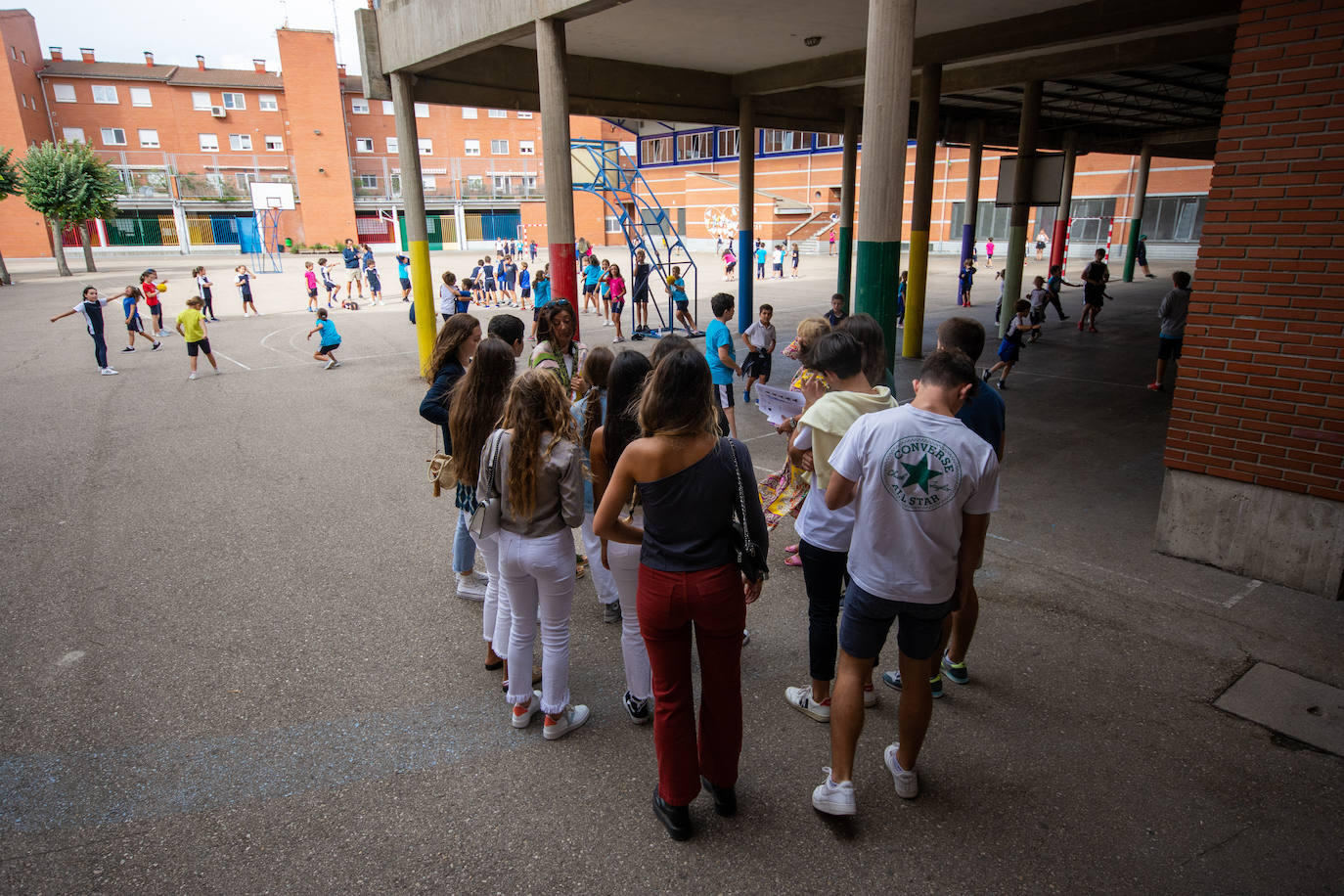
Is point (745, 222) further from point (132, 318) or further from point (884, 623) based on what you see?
point (884, 623)

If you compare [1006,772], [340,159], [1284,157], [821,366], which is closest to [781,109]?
[1284,157]

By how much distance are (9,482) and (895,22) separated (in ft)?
32.4

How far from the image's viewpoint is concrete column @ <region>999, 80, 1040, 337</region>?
1528cm

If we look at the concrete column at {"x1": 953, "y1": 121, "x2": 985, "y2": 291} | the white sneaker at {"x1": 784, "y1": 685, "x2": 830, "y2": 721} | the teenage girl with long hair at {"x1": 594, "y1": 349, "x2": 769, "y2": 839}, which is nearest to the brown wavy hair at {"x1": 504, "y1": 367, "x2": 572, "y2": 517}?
the teenage girl with long hair at {"x1": 594, "y1": 349, "x2": 769, "y2": 839}

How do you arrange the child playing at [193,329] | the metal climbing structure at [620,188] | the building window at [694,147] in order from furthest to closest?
the building window at [694,147] → the metal climbing structure at [620,188] → the child playing at [193,329]

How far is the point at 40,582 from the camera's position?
5605mm

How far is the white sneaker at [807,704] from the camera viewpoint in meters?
3.89

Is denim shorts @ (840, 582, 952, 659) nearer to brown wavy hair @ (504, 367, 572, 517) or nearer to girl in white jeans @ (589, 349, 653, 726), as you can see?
girl in white jeans @ (589, 349, 653, 726)

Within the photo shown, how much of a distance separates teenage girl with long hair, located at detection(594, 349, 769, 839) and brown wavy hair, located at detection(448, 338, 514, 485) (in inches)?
43.9

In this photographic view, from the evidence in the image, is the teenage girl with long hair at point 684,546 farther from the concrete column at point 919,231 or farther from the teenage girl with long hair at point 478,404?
the concrete column at point 919,231

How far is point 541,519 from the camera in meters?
3.55

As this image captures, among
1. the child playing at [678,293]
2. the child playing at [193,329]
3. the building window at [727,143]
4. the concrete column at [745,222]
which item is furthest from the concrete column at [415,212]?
the building window at [727,143]

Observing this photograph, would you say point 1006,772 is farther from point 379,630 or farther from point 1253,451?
point 379,630

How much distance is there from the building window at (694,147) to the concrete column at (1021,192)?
41956 mm
